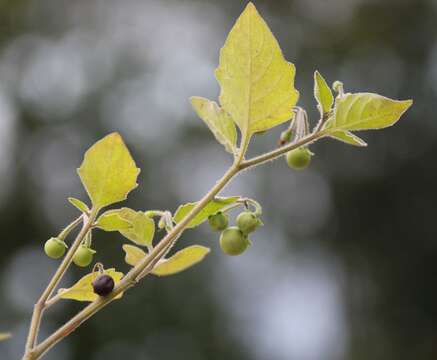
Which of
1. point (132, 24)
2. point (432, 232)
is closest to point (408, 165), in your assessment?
point (432, 232)

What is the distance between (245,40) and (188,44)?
1101 cm

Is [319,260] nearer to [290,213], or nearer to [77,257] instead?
[290,213]

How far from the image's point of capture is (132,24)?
11422mm

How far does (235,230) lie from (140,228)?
8cm

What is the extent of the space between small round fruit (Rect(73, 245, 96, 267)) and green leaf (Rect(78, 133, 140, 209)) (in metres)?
0.05

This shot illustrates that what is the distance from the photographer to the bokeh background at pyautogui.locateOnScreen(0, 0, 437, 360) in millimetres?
8492

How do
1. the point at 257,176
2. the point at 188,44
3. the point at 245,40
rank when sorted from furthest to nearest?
the point at 188,44 < the point at 257,176 < the point at 245,40

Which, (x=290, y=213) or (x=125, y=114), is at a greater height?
(x=125, y=114)

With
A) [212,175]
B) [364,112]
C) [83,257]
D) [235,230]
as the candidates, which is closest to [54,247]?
[83,257]

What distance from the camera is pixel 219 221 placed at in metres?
0.51

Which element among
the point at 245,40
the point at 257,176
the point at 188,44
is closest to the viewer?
the point at 245,40

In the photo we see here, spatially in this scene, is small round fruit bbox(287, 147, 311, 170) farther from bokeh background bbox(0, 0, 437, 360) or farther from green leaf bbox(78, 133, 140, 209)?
bokeh background bbox(0, 0, 437, 360)

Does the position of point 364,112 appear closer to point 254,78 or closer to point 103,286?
point 254,78

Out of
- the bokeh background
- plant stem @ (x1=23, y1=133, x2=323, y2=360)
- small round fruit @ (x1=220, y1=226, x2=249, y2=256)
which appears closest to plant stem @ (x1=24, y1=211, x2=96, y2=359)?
plant stem @ (x1=23, y1=133, x2=323, y2=360)
